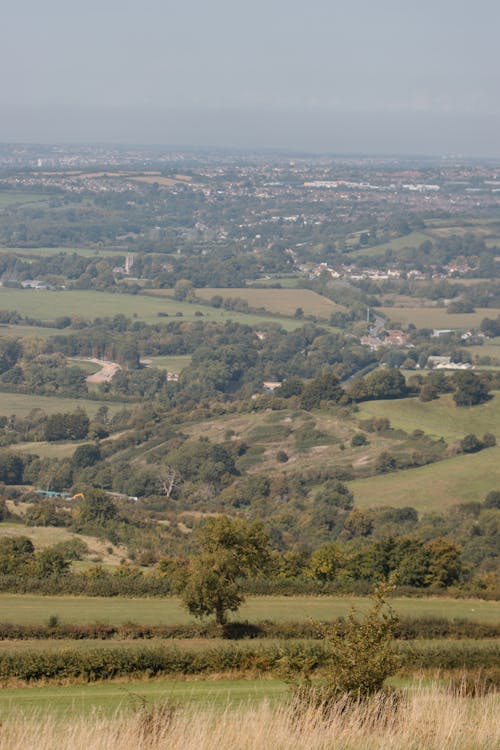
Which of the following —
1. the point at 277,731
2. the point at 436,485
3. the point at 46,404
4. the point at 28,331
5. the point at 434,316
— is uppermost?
the point at 277,731

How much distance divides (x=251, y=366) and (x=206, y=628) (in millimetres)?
73324

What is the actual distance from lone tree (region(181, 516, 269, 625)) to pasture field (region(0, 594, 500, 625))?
0.87 meters

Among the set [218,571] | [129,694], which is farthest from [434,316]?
[129,694]

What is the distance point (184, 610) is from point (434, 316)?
315ft

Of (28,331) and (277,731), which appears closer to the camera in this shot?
(277,731)

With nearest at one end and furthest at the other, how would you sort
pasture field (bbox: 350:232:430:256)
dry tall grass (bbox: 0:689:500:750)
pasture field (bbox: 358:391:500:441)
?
1. dry tall grass (bbox: 0:689:500:750)
2. pasture field (bbox: 358:391:500:441)
3. pasture field (bbox: 350:232:430:256)

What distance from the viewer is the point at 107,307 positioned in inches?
4619

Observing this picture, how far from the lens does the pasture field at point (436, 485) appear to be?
47.6 metres

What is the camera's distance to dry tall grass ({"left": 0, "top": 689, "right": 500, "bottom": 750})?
902cm

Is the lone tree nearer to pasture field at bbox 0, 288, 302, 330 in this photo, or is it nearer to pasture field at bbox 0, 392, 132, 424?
pasture field at bbox 0, 392, 132, 424

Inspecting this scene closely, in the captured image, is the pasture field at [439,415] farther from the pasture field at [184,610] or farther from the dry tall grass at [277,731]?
the dry tall grass at [277,731]

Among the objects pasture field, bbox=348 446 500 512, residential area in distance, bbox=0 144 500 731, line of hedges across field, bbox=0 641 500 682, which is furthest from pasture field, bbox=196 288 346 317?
line of hedges across field, bbox=0 641 500 682

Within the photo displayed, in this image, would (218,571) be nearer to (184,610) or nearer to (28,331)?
(184,610)

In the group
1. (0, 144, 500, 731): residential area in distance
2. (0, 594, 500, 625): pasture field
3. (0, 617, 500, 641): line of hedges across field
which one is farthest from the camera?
(0, 594, 500, 625): pasture field
